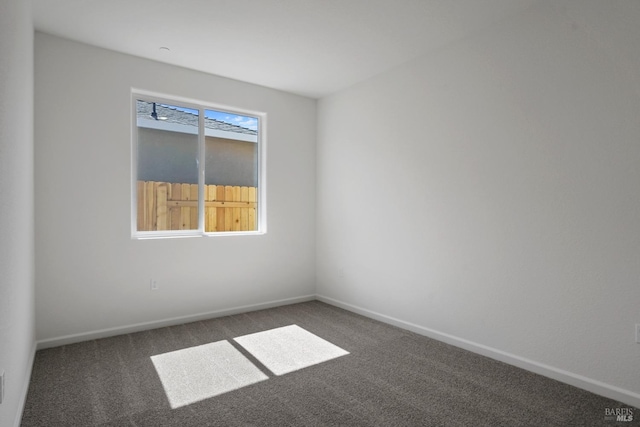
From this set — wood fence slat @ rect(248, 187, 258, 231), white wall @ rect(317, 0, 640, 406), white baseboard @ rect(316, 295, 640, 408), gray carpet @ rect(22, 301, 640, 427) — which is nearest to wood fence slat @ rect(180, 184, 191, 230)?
wood fence slat @ rect(248, 187, 258, 231)

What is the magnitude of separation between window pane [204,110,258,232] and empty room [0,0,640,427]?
3 cm

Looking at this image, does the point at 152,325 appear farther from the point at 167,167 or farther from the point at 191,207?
the point at 167,167

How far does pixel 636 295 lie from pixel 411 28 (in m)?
2.46

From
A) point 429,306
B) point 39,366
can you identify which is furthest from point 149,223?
point 429,306

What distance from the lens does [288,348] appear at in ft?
10.3

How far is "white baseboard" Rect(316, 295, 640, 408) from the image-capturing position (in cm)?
228

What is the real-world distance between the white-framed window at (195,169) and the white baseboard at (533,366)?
211 cm

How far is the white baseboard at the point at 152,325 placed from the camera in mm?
3139

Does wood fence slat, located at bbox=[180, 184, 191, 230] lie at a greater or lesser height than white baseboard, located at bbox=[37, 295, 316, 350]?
greater

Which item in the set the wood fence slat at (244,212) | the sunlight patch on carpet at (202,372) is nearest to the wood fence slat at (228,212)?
the wood fence slat at (244,212)

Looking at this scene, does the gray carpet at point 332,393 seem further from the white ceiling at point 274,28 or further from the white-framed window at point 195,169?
the white ceiling at point 274,28

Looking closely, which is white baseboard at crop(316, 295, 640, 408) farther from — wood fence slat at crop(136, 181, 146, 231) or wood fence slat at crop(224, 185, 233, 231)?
wood fence slat at crop(136, 181, 146, 231)

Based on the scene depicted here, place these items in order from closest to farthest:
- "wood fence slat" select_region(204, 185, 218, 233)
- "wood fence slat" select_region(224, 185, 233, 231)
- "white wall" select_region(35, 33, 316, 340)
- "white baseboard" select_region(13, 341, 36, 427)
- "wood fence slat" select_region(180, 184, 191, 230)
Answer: "white baseboard" select_region(13, 341, 36, 427) → "white wall" select_region(35, 33, 316, 340) → "wood fence slat" select_region(180, 184, 191, 230) → "wood fence slat" select_region(204, 185, 218, 233) → "wood fence slat" select_region(224, 185, 233, 231)

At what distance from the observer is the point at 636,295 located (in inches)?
87.9
